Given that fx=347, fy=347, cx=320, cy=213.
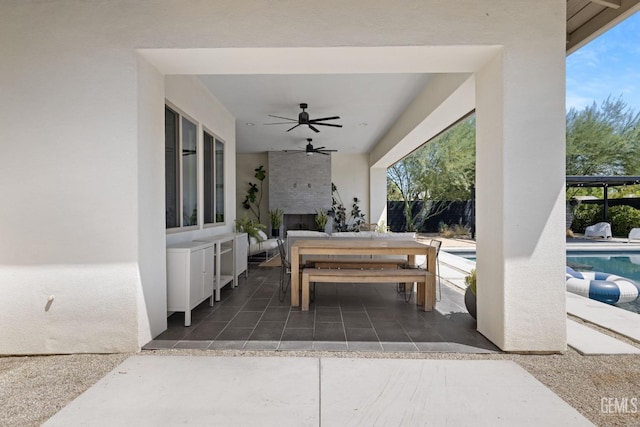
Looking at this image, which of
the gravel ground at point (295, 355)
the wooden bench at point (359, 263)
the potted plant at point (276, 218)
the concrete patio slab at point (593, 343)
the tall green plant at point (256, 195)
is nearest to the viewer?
the gravel ground at point (295, 355)

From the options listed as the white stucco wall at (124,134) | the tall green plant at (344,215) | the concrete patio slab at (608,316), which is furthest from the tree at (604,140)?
the white stucco wall at (124,134)

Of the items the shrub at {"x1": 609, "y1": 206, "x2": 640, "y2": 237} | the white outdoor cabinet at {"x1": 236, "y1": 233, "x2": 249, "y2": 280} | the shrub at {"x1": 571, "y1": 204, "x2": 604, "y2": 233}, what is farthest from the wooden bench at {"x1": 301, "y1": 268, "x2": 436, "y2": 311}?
the shrub at {"x1": 571, "y1": 204, "x2": 604, "y2": 233}

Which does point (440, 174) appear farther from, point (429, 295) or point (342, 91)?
point (429, 295)

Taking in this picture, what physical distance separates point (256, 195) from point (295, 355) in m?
9.39

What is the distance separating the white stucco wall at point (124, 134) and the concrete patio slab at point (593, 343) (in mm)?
256

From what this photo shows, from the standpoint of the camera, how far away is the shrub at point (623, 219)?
485 inches

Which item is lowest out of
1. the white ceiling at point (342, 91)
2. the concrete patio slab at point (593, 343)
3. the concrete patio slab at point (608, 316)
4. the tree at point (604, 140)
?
the concrete patio slab at point (593, 343)

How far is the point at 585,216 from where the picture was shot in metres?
13.8

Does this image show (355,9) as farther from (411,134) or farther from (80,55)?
(411,134)

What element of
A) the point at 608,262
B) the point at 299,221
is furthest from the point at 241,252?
the point at 608,262

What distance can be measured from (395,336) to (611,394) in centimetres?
151

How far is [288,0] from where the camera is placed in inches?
114

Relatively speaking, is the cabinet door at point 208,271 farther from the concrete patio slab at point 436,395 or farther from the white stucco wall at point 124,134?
the concrete patio slab at point 436,395

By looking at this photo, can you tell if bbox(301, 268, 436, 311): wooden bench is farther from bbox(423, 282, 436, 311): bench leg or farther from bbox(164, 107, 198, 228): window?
bbox(164, 107, 198, 228): window
